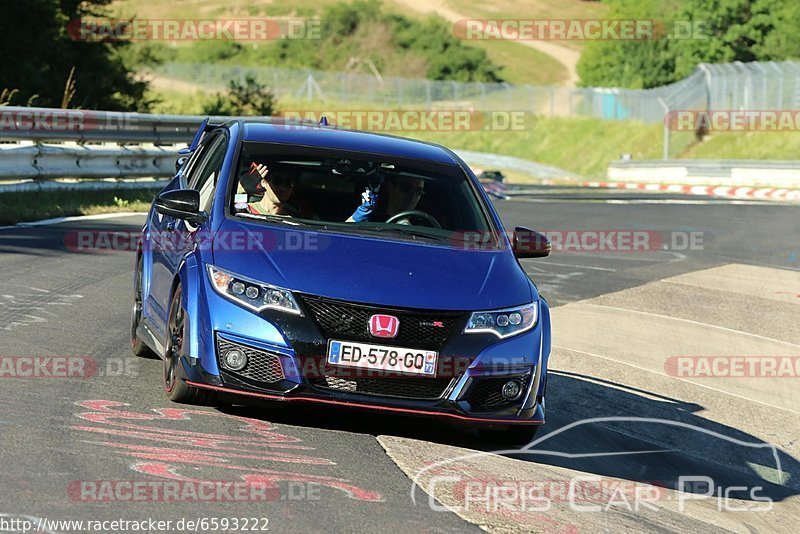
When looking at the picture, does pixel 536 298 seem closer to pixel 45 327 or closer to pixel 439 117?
pixel 45 327

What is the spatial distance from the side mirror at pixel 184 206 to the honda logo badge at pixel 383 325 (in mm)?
1420

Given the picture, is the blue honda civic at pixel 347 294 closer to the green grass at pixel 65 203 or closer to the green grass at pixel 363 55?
the green grass at pixel 65 203

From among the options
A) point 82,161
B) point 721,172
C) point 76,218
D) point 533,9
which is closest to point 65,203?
point 76,218

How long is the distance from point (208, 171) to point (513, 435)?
2.52 metres

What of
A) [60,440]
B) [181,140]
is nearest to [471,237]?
[60,440]

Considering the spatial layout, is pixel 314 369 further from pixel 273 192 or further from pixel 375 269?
pixel 273 192

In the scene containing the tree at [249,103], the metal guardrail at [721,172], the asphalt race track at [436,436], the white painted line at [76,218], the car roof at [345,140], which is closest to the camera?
the asphalt race track at [436,436]

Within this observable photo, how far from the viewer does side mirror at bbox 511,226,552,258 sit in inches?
300

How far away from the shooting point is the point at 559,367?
9883 mm

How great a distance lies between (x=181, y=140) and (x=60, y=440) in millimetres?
16829

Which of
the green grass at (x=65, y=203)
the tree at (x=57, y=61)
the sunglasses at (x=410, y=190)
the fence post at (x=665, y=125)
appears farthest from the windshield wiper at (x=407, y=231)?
the fence post at (x=665, y=125)

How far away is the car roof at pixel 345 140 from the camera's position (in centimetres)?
793

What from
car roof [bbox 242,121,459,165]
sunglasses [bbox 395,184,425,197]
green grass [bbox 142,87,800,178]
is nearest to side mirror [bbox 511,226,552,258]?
sunglasses [bbox 395,184,425,197]

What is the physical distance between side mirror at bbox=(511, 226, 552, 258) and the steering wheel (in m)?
0.45
